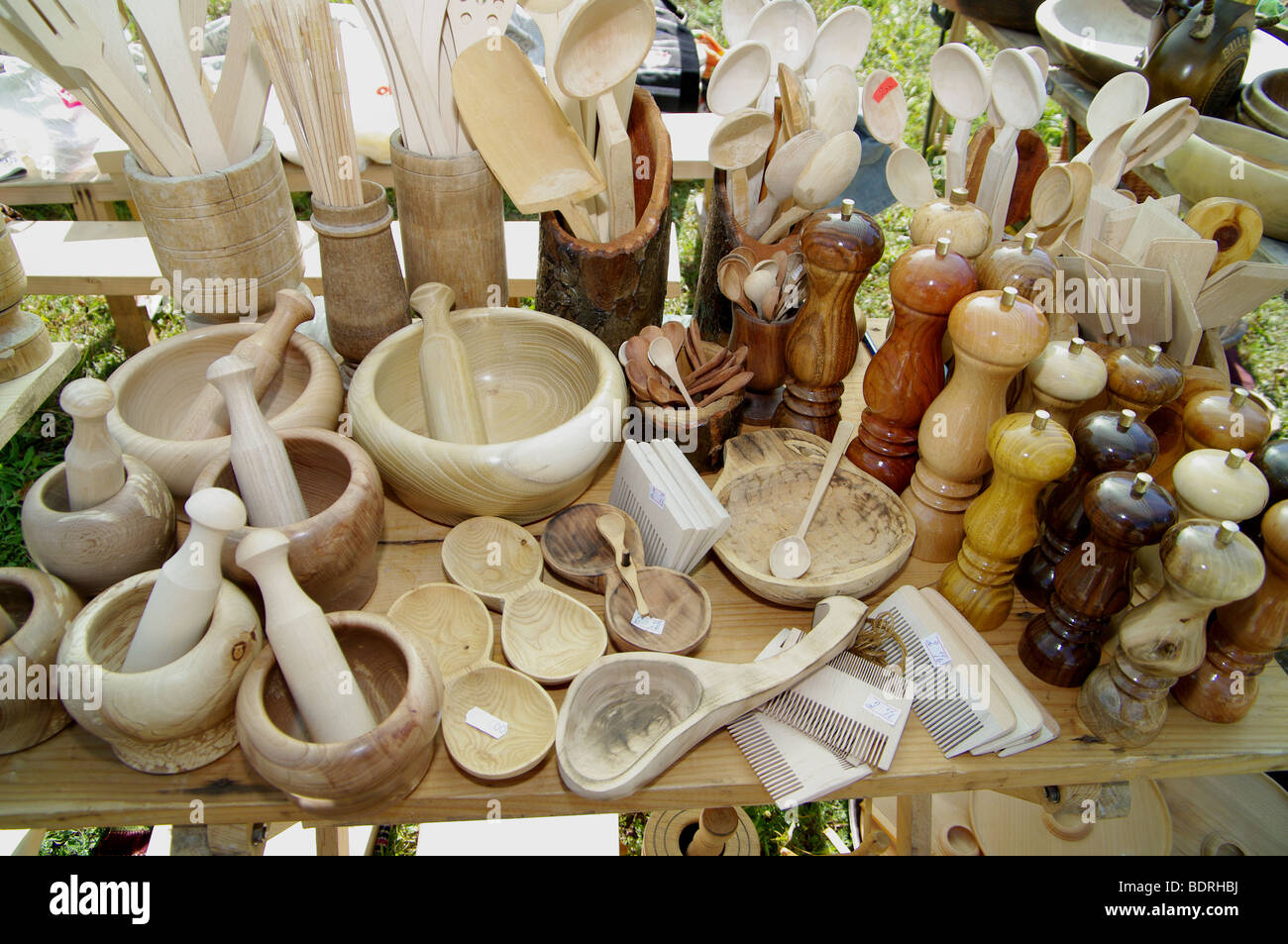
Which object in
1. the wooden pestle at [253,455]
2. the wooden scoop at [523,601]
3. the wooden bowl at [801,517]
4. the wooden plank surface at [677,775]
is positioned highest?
the wooden pestle at [253,455]

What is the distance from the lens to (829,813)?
68.4 inches

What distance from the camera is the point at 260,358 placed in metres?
1.01

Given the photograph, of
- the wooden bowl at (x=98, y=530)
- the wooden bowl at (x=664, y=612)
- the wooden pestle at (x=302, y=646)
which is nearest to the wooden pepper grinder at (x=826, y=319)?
the wooden bowl at (x=664, y=612)

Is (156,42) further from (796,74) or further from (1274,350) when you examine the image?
(1274,350)

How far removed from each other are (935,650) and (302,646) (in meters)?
0.65

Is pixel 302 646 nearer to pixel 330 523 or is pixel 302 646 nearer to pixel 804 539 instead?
pixel 330 523

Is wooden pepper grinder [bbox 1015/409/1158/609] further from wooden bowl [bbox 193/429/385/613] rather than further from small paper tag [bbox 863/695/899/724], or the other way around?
wooden bowl [bbox 193/429/385/613]

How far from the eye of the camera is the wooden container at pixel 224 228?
1024 mm

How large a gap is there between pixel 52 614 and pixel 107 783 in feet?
0.59

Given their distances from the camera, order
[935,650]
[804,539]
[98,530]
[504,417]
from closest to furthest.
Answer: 1. [98,530]
2. [935,650]
3. [804,539]
4. [504,417]

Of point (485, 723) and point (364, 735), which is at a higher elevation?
point (364, 735)

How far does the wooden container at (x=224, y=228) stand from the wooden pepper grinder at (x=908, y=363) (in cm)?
78

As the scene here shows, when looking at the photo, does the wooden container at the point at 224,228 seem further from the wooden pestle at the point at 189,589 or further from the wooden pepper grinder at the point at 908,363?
the wooden pepper grinder at the point at 908,363

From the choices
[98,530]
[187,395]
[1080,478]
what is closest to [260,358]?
[187,395]
